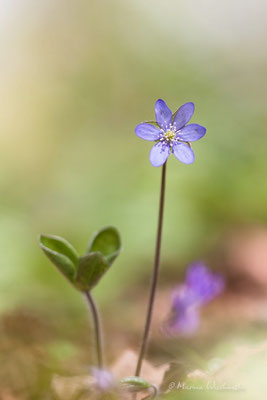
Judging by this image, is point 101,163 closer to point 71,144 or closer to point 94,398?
point 71,144

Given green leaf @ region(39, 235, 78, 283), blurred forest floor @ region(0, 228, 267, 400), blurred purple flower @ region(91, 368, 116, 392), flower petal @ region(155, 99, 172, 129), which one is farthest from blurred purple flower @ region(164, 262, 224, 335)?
flower petal @ region(155, 99, 172, 129)

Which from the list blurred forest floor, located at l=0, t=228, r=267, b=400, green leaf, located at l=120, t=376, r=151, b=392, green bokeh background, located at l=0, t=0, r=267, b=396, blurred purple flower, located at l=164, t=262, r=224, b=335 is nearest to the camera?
green leaf, located at l=120, t=376, r=151, b=392

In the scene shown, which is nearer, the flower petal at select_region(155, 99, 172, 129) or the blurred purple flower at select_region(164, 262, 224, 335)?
the flower petal at select_region(155, 99, 172, 129)

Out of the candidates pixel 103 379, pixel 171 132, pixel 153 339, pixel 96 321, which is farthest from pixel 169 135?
pixel 153 339

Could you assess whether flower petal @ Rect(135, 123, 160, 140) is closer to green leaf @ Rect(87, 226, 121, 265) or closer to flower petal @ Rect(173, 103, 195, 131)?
flower petal @ Rect(173, 103, 195, 131)

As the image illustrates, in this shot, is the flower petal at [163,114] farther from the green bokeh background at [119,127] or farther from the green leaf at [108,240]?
the green bokeh background at [119,127]

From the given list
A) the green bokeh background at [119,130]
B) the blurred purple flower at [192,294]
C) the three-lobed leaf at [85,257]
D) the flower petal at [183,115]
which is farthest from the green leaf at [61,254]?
the green bokeh background at [119,130]
